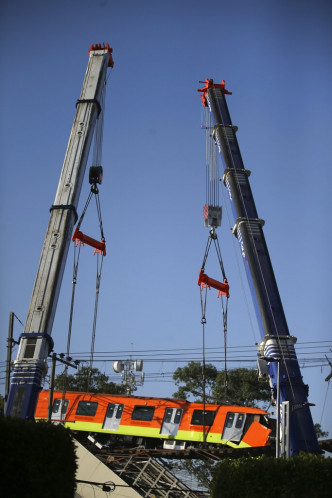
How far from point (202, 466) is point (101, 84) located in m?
27.8

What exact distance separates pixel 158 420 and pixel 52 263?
11.7 meters

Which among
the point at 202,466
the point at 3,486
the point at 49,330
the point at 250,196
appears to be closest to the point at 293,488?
the point at 3,486

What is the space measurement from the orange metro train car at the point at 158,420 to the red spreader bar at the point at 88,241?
317 inches

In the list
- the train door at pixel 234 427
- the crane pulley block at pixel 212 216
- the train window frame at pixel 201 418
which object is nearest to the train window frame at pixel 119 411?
the train window frame at pixel 201 418

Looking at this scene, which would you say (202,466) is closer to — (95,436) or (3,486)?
(95,436)

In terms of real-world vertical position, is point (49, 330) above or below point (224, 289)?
below

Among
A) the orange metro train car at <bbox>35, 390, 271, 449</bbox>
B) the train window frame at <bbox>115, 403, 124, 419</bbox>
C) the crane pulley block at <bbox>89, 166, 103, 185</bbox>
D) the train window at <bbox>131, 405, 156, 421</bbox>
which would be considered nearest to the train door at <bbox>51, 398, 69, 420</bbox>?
the orange metro train car at <bbox>35, 390, 271, 449</bbox>

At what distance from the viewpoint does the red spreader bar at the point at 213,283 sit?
99.5 ft

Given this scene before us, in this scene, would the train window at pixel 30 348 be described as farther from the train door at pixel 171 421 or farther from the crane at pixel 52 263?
the train door at pixel 171 421

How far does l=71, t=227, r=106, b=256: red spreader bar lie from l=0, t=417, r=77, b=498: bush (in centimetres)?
1474

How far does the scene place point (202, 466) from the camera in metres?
45.8

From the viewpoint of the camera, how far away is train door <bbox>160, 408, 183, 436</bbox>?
1272 inches

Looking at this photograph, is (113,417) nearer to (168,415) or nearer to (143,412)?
(143,412)

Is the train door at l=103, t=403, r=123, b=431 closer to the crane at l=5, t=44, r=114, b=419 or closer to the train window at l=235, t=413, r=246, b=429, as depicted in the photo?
the train window at l=235, t=413, r=246, b=429
